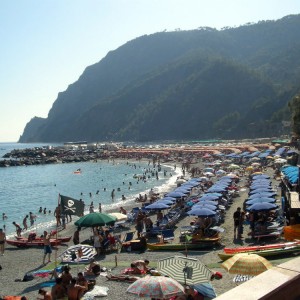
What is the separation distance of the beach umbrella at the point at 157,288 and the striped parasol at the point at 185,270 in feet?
2.02

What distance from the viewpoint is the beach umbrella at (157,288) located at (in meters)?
7.27

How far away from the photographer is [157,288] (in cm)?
736

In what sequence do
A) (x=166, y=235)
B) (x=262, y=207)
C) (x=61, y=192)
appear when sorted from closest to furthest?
(x=262, y=207), (x=166, y=235), (x=61, y=192)

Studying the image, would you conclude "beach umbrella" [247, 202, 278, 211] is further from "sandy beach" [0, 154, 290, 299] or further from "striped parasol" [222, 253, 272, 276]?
"striped parasol" [222, 253, 272, 276]

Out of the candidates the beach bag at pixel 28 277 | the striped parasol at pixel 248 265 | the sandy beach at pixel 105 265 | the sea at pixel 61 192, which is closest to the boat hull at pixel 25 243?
the sandy beach at pixel 105 265

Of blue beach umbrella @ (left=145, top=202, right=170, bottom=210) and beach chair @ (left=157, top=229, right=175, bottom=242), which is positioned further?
blue beach umbrella @ (left=145, top=202, right=170, bottom=210)

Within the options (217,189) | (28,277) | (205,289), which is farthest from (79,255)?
(217,189)

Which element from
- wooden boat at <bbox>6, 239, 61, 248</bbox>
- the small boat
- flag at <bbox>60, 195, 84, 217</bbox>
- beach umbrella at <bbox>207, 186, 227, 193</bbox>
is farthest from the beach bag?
beach umbrella at <bbox>207, 186, 227, 193</bbox>

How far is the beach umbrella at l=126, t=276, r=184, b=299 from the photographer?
23.9ft

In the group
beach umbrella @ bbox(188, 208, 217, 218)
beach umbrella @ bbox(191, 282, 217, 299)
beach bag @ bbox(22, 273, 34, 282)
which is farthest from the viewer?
beach umbrella @ bbox(188, 208, 217, 218)

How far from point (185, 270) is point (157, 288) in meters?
1.03

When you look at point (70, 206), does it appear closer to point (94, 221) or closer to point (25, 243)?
point (94, 221)

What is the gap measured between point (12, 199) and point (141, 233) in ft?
102

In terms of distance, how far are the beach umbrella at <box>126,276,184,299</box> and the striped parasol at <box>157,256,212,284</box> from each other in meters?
0.62
